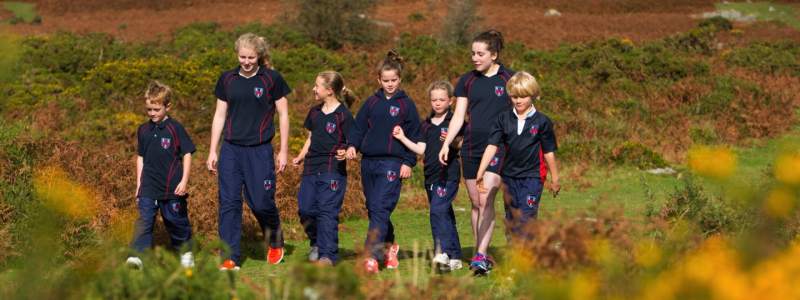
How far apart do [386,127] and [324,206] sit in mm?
725

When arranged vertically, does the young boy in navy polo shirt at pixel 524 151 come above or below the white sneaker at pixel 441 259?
above

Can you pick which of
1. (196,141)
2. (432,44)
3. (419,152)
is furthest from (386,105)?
(432,44)

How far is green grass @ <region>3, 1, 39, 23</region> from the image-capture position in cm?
4617

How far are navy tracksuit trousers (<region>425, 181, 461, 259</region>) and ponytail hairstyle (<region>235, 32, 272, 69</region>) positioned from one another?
4.77ft

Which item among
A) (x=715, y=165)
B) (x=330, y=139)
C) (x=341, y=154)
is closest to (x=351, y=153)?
(x=341, y=154)

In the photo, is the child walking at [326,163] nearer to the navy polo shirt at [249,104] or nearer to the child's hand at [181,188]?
the navy polo shirt at [249,104]

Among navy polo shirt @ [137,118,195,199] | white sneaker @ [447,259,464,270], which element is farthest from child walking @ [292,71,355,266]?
navy polo shirt @ [137,118,195,199]

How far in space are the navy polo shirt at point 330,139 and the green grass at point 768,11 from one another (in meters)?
38.0

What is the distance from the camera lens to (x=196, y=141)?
55.7ft

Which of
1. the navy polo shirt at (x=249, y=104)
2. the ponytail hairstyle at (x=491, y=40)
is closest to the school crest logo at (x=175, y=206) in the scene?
the navy polo shirt at (x=249, y=104)

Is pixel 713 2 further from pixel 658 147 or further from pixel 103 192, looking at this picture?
pixel 103 192

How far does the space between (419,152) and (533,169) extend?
0.85m

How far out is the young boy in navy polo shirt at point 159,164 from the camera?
26.3 feet

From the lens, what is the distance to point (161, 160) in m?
8.02
